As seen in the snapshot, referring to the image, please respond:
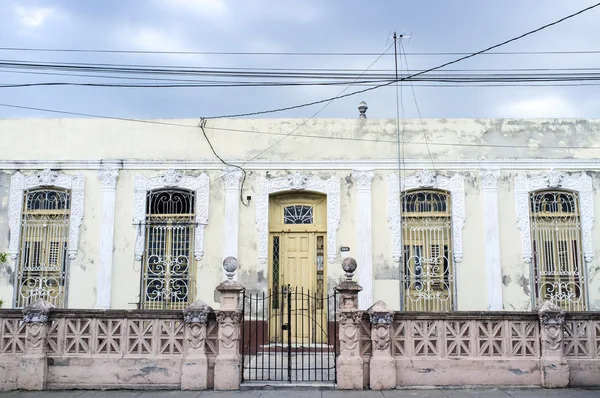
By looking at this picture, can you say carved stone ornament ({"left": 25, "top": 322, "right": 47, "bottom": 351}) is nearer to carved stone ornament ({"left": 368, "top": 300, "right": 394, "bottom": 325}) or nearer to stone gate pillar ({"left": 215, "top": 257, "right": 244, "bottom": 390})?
stone gate pillar ({"left": 215, "top": 257, "right": 244, "bottom": 390})

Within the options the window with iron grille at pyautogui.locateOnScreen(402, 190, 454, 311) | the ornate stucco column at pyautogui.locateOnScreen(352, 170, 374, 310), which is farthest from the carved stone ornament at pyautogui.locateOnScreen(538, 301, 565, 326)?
the ornate stucco column at pyautogui.locateOnScreen(352, 170, 374, 310)

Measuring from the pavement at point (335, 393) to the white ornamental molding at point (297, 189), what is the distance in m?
4.21

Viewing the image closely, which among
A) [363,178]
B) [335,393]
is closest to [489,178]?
[363,178]

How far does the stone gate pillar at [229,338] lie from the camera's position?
901 cm

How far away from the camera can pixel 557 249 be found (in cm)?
1271

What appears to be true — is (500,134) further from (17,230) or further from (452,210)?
(17,230)

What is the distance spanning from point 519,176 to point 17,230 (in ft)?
35.3

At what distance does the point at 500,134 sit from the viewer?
43.1 feet

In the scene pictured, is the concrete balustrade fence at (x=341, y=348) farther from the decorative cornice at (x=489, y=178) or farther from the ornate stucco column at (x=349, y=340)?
the decorative cornice at (x=489, y=178)

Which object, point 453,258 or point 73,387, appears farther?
point 453,258

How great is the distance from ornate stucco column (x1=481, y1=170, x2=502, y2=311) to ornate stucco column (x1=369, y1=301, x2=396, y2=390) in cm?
415

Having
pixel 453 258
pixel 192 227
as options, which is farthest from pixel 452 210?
pixel 192 227

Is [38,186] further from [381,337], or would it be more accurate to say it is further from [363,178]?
[381,337]

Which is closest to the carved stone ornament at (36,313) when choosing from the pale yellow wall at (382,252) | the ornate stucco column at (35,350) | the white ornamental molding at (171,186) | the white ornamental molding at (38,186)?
the ornate stucco column at (35,350)
